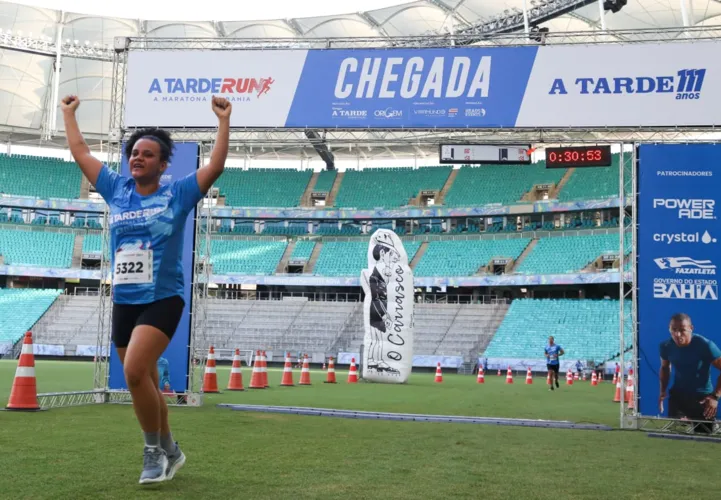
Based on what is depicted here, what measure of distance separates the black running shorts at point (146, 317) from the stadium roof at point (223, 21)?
3997cm

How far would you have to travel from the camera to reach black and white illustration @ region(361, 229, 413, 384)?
22312mm

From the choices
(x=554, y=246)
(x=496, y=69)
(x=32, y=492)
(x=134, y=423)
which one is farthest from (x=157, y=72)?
(x=554, y=246)

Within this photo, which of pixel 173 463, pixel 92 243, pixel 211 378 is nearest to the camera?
pixel 173 463

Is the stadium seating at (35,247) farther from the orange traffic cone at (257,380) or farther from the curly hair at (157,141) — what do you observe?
the curly hair at (157,141)

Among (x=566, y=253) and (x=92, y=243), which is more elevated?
(x=92, y=243)

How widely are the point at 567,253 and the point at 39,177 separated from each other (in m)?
34.9

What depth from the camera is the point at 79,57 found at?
157 feet

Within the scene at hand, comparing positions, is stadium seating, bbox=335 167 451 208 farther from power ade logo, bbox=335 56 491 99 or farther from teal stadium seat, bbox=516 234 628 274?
power ade logo, bbox=335 56 491 99

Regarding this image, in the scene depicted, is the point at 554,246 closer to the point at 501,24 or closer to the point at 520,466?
the point at 501,24

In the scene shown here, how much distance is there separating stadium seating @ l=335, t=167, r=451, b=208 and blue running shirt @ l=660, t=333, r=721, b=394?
41.6m

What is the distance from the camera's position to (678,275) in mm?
11375

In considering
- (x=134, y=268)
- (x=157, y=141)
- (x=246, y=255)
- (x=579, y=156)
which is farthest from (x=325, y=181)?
(x=134, y=268)

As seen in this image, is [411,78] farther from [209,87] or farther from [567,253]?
[567,253]

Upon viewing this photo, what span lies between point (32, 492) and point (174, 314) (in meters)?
1.32
